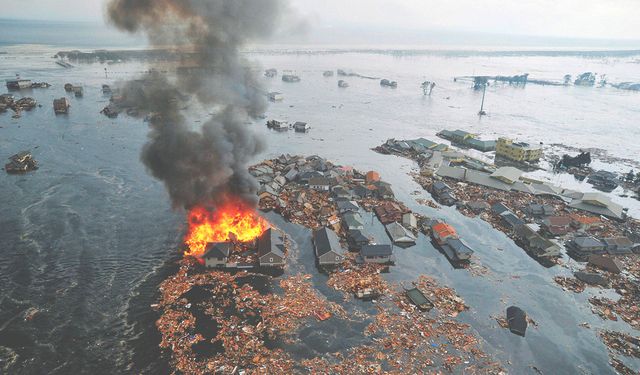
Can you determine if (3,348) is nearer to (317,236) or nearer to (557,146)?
(317,236)

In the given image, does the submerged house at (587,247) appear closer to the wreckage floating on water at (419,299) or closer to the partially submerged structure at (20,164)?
the wreckage floating on water at (419,299)

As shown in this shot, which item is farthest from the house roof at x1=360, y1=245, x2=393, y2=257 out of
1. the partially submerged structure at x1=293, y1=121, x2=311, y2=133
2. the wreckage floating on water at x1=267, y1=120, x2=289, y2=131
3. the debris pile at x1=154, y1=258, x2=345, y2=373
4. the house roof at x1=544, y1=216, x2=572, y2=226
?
the wreckage floating on water at x1=267, y1=120, x2=289, y2=131

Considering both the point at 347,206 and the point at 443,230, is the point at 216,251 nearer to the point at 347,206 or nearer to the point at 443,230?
the point at 347,206

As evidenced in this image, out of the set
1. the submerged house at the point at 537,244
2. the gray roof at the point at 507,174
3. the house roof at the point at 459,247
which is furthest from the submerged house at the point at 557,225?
the house roof at the point at 459,247

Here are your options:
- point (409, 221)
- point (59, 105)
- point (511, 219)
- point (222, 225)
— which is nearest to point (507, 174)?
point (511, 219)

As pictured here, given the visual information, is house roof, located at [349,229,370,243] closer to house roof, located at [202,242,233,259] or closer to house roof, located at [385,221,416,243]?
house roof, located at [385,221,416,243]

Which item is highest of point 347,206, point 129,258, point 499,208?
point 347,206
